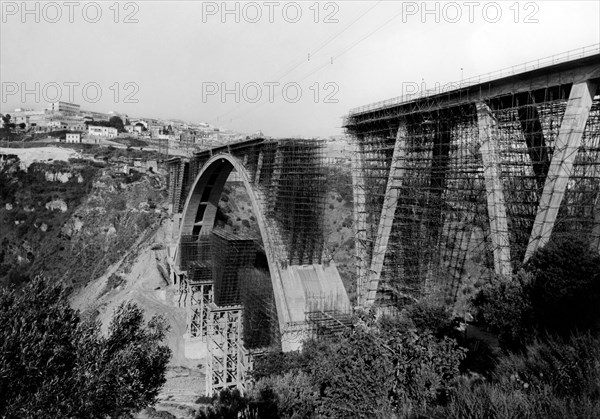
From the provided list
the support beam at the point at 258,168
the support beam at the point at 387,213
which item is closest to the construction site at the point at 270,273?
the support beam at the point at 258,168

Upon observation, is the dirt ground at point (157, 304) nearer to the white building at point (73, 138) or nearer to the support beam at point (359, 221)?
the support beam at point (359, 221)

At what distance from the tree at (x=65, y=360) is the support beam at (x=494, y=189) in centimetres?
921

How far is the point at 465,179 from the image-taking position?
14.5m

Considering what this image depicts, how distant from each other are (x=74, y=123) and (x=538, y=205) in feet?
314

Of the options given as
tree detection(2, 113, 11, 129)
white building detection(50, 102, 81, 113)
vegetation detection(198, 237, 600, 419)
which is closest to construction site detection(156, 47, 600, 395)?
vegetation detection(198, 237, 600, 419)

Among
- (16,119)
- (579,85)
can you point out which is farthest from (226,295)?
(16,119)

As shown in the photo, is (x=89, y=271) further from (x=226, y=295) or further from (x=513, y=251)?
(x=513, y=251)

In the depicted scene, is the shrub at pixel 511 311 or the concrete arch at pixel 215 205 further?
the concrete arch at pixel 215 205

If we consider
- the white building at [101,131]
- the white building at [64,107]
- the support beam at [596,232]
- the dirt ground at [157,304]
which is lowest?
Answer: the dirt ground at [157,304]

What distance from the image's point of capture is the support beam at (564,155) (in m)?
10.4

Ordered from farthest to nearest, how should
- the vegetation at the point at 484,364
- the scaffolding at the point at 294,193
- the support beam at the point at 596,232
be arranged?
the scaffolding at the point at 294,193
the support beam at the point at 596,232
the vegetation at the point at 484,364

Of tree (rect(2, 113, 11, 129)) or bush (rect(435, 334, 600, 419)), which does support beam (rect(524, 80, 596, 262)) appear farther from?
tree (rect(2, 113, 11, 129))

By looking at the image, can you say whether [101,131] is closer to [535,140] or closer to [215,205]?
[215,205]

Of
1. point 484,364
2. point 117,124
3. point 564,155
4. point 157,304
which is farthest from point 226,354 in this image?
point 117,124
